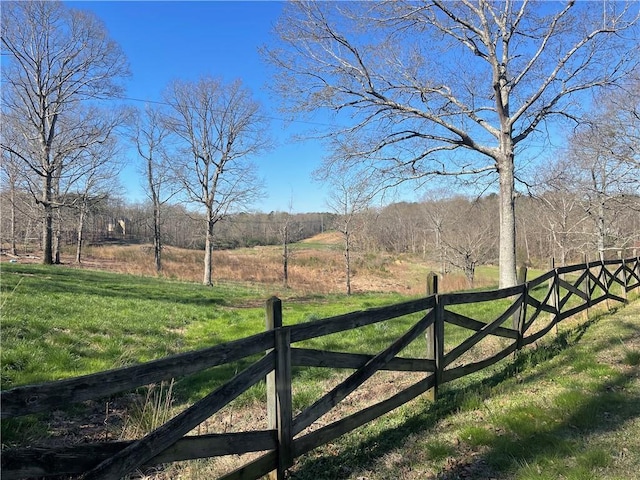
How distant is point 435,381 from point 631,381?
8.65 feet

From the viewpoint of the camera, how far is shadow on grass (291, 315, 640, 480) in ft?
11.5

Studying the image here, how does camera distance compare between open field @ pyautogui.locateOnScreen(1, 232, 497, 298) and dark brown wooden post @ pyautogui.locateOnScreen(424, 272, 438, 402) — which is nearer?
dark brown wooden post @ pyautogui.locateOnScreen(424, 272, 438, 402)

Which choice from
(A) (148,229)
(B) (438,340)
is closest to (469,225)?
(B) (438,340)

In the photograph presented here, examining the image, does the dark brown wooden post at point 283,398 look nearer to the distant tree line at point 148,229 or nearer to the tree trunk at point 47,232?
the tree trunk at point 47,232

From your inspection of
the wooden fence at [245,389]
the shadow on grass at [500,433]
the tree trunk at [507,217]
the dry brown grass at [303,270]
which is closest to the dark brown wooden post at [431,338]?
the wooden fence at [245,389]

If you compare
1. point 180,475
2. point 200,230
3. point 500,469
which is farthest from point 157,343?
point 200,230

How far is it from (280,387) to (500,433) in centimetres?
236

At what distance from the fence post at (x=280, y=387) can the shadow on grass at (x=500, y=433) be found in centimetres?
34

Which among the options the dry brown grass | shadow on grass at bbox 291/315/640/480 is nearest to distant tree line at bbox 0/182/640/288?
the dry brown grass

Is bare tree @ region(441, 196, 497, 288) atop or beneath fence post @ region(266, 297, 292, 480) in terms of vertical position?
atop

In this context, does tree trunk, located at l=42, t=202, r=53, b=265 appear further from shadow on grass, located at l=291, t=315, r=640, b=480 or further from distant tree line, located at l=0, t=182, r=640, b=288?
shadow on grass, located at l=291, t=315, r=640, b=480

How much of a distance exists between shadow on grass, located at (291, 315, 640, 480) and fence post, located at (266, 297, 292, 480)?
0.34 meters

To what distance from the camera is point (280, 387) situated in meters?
3.28

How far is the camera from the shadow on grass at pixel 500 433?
3.51m
